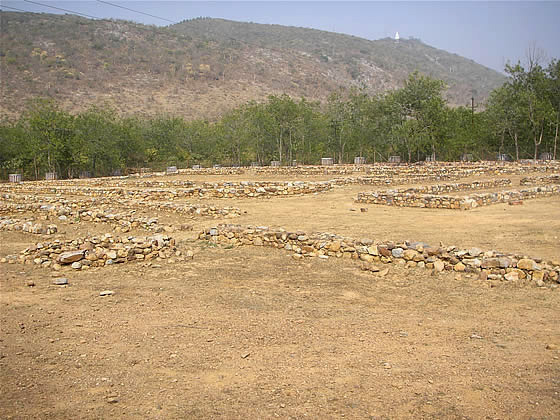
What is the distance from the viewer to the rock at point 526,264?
226 inches

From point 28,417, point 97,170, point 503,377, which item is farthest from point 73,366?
point 97,170

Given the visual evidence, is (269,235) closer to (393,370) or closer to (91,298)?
(91,298)

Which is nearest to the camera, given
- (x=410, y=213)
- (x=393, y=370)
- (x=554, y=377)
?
(x=554, y=377)

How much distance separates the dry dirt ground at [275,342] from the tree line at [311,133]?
27612 millimetres

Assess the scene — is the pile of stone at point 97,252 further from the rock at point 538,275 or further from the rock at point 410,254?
the rock at point 538,275

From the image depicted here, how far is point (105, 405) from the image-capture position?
3.02m

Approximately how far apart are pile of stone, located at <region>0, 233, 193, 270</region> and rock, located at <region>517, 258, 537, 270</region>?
16.4ft

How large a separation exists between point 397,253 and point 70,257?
511cm

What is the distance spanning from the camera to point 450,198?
12.5 meters

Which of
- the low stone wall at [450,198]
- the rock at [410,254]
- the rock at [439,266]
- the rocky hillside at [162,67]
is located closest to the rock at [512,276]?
the rock at [439,266]

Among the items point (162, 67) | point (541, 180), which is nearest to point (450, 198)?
point (541, 180)

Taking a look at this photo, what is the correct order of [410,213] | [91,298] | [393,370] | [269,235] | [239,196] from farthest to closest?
[239,196], [410,213], [269,235], [91,298], [393,370]

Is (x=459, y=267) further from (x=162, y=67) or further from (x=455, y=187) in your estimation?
(x=162, y=67)

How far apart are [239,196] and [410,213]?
7.34 metres
